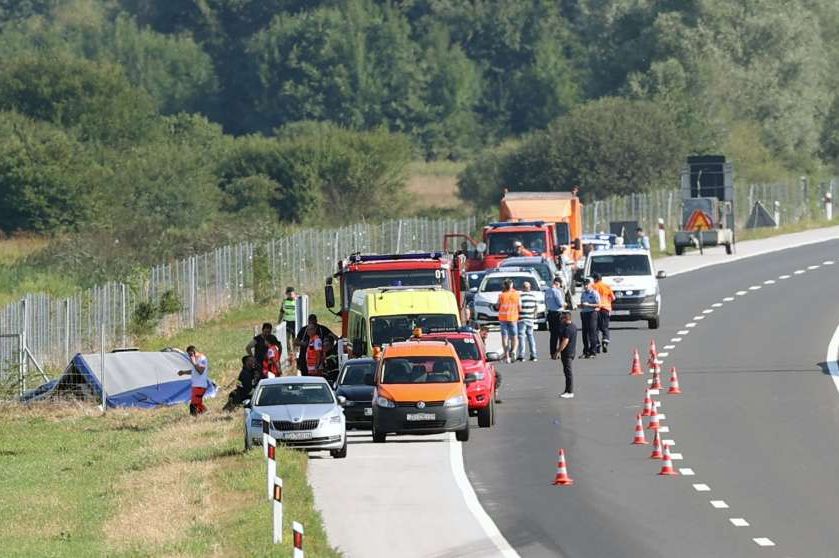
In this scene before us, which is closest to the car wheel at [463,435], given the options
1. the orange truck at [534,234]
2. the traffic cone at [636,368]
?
the traffic cone at [636,368]

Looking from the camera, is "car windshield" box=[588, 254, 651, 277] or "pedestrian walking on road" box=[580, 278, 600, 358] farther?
"car windshield" box=[588, 254, 651, 277]

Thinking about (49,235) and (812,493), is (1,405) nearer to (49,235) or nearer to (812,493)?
(812,493)

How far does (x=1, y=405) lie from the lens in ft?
144

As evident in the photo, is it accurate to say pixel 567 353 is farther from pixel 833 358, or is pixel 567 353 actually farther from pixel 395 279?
pixel 833 358

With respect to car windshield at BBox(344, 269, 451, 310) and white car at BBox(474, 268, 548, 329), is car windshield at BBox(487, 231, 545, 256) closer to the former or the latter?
white car at BBox(474, 268, 548, 329)

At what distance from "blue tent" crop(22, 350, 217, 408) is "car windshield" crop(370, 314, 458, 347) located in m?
5.09

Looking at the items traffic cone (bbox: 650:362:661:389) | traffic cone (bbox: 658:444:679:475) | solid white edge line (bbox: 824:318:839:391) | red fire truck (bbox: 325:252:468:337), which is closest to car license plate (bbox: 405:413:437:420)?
traffic cone (bbox: 658:444:679:475)

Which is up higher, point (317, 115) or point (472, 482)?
point (317, 115)

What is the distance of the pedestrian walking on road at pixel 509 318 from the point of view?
4425cm

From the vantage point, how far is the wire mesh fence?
47.0 m

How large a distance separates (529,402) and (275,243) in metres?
25.5

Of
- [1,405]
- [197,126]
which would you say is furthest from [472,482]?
[197,126]

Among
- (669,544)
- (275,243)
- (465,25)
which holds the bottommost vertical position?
(669,544)

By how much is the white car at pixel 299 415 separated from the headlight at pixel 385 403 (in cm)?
78
